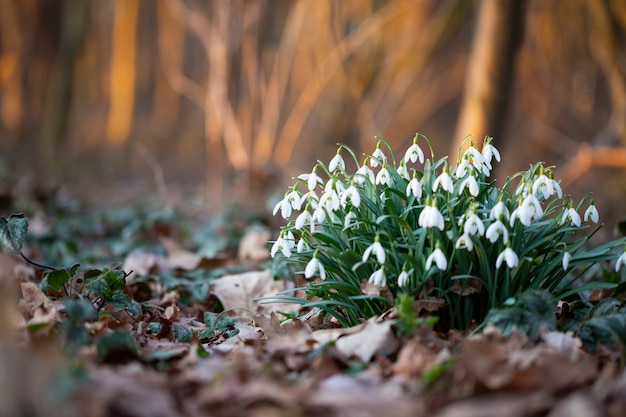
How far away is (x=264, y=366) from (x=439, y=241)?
1.86ft

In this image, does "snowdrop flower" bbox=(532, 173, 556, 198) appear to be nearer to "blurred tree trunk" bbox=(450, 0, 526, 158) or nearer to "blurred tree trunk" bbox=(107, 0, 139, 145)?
"blurred tree trunk" bbox=(450, 0, 526, 158)

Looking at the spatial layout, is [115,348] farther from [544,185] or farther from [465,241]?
[544,185]

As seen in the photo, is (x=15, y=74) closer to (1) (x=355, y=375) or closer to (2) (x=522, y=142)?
(2) (x=522, y=142)

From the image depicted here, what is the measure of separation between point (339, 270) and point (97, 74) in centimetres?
1607

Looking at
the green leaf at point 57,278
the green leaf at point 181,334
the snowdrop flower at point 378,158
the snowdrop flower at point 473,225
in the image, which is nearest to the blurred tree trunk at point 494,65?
the snowdrop flower at point 378,158

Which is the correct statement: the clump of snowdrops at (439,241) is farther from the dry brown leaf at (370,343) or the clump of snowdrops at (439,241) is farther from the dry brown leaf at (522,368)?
the dry brown leaf at (522,368)

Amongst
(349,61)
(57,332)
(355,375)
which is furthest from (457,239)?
(349,61)

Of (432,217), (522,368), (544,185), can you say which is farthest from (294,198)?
(522,368)

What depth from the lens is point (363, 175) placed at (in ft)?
6.28

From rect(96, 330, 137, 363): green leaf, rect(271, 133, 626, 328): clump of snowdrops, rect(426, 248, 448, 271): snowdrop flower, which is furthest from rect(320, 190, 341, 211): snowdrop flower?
rect(96, 330, 137, 363): green leaf

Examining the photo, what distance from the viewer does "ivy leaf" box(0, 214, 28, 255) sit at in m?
1.99

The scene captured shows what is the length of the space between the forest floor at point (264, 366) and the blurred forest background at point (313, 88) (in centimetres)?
220

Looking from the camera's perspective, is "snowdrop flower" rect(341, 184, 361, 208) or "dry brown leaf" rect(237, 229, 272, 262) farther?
"dry brown leaf" rect(237, 229, 272, 262)

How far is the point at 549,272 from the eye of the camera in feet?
5.95
